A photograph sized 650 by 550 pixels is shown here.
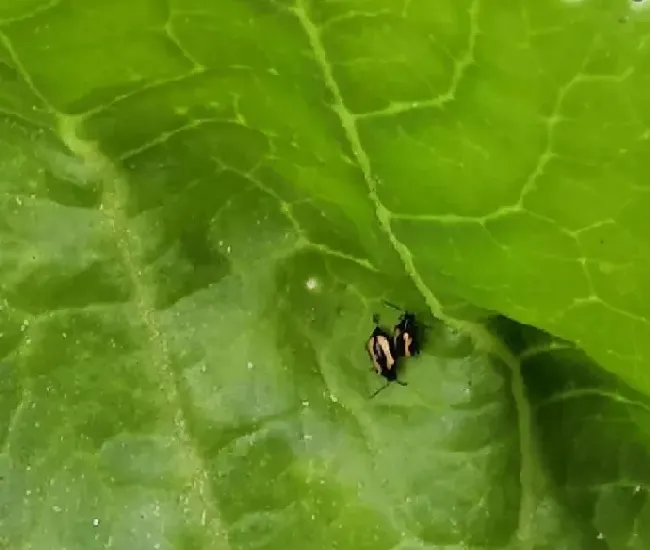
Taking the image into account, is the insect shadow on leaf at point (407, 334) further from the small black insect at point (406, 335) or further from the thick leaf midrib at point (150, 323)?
the thick leaf midrib at point (150, 323)

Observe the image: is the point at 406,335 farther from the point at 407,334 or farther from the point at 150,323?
the point at 150,323

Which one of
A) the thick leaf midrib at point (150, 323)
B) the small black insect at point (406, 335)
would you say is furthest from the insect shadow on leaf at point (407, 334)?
the thick leaf midrib at point (150, 323)

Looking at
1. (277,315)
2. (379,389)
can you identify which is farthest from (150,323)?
(379,389)

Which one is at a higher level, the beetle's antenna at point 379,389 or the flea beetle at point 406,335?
the flea beetle at point 406,335

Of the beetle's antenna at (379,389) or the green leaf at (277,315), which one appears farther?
the beetle's antenna at (379,389)

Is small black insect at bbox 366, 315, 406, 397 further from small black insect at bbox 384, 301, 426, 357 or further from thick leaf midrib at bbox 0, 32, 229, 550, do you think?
thick leaf midrib at bbox 0, 32, 229, 550

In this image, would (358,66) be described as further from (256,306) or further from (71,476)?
(71,476)
